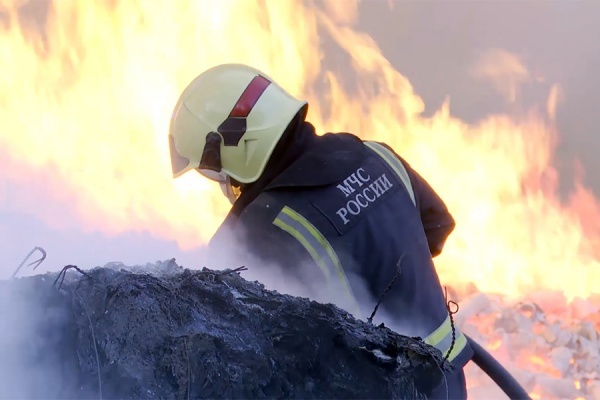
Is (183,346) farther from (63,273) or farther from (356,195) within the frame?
(356,195)

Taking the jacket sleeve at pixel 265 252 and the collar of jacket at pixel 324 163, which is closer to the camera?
the jacket sleeve at pixel 265 252

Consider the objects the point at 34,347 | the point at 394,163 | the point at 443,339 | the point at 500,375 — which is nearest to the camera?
the point at 34,347

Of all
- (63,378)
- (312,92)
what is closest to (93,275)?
(63,378)

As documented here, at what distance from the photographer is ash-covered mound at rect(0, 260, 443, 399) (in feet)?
3.02

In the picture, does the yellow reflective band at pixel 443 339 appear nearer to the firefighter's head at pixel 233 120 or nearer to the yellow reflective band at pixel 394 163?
the yellow reflective band at pixel 394 163

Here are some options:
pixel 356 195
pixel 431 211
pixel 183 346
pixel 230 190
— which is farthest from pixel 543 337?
pixel 183 346

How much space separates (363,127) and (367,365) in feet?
14.4

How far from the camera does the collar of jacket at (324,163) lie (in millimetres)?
2000

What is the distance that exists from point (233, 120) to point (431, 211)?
2.75 feet

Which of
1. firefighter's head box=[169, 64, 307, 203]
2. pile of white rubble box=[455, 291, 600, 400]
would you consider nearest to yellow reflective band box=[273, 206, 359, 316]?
firefighter's head box=[169, 64, 307, 203]

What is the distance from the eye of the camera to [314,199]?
1957 mm

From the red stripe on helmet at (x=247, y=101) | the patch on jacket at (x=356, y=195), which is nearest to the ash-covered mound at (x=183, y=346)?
the patch on jacket at (x=356, y=195)

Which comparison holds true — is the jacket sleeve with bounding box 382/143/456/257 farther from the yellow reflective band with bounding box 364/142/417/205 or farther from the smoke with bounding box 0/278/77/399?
the smoke with bounding box 0/278/77/399

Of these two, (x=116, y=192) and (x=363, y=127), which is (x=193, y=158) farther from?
(x=363, y=127)
